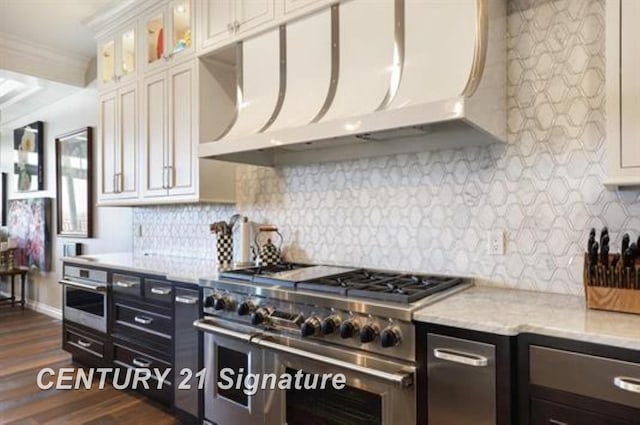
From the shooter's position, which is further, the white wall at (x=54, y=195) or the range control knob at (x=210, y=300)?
the white wall at (x=54, y=195)

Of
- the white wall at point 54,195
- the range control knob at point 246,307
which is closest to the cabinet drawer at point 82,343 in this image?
the white wall at point 54,195

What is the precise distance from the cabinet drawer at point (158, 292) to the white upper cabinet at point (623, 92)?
91.6 inches

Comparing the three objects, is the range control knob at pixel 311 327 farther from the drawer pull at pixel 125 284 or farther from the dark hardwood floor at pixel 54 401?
the drawer pull at pixel 125 284

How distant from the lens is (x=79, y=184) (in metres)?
4.88

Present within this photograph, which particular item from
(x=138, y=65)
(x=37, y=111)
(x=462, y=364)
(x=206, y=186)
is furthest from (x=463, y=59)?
(x=37, y=111)

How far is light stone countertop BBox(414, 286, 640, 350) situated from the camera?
1.23 m

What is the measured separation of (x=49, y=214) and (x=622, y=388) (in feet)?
20.1

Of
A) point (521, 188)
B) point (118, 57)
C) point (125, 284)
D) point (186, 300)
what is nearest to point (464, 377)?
point (521, 188)

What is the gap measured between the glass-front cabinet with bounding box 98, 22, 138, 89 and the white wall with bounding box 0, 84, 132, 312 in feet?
3.57

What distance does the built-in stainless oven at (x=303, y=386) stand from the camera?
157 cm

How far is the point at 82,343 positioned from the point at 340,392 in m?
2.64

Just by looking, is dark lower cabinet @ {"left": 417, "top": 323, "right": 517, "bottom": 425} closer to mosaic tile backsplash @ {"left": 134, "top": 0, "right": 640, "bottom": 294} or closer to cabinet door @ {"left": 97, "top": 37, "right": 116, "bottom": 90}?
mosaic tile backsplash @ {"left": 134, "top": 0, "right": 640, "bottom": 294}

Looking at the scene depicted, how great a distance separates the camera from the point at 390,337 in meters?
1.54

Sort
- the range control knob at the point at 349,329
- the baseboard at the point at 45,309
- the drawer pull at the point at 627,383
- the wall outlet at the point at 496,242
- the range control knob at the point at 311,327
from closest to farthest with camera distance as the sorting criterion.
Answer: the drawer pull at the point at 627,383 → the range control knob at the point at 349,329 → the range control knob at the point at 311,327 → the wall outlet at the point at 496,242 → the baseboard at the point at 45,309
